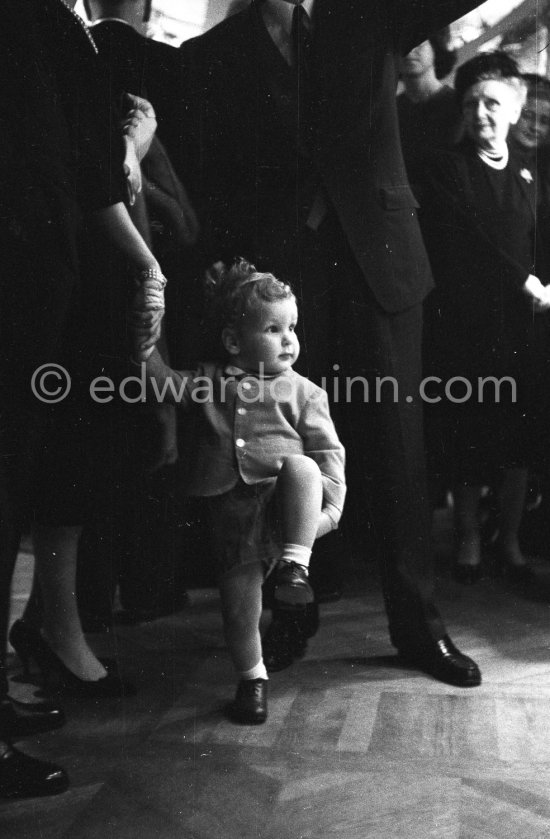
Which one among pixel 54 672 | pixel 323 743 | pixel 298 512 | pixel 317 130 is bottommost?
pixel 323 743

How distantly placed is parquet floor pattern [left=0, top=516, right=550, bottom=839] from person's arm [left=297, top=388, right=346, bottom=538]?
18 cm

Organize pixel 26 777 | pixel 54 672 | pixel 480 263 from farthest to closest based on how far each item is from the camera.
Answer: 1. pixel 480 263
2. pixel 54 672
3. pixel 26 777

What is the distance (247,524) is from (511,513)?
532 mm

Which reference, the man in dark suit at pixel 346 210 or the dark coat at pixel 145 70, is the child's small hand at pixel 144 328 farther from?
the dark coat at pixel 145 70

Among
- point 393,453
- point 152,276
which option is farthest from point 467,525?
point 152,276

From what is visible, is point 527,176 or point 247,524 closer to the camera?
point 247,524

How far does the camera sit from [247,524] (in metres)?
1.52

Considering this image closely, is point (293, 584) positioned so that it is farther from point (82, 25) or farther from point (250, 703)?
point (82, 25)

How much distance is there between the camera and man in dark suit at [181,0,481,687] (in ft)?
4.99

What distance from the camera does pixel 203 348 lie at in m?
1.52

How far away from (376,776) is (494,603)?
408mm

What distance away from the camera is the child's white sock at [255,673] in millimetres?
1538

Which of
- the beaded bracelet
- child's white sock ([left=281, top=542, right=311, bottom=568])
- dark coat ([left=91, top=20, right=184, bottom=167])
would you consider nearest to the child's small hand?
the beaded bracelet

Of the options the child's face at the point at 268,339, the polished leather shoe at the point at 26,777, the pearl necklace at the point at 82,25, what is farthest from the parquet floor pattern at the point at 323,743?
the pearl necklace at the point at 82,25
